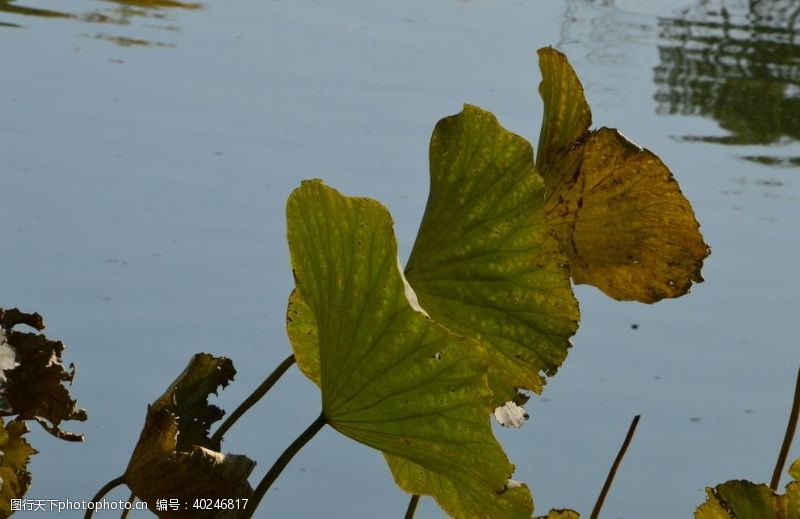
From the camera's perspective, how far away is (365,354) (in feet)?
1.13

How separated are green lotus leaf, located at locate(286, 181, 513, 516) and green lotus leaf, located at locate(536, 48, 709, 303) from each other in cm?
9

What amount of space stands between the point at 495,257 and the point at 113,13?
333 cm

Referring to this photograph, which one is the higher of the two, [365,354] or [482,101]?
[365,354]

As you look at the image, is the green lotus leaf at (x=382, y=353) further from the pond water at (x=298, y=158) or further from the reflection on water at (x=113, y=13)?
the reflection on water at (x=113, y=13)

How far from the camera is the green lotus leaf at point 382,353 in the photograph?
330 millimetres

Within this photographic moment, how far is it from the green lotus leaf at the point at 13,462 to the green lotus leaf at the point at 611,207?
16cm

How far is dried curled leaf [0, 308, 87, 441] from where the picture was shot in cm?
37

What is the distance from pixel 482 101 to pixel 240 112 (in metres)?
0.49

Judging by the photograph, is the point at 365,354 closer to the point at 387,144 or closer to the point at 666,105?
the point at 387,144

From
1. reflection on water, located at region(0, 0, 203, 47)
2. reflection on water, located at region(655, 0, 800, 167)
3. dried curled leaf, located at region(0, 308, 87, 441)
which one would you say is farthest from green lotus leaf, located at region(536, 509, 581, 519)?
reflection on water, located at region(0, 0, 203, 47)

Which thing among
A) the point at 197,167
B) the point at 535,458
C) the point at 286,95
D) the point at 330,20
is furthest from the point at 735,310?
the point at 330,20

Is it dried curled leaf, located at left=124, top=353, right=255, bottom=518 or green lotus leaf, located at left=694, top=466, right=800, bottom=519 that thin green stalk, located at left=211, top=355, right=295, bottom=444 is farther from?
green lotus leaf, located at left=694, top=466, right=800, bottom=519

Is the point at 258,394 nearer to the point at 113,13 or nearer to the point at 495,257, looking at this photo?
the point at 495,257

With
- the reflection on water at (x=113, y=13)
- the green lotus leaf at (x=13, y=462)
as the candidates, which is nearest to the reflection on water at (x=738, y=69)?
the reflection on water at (x=113, y=13)
